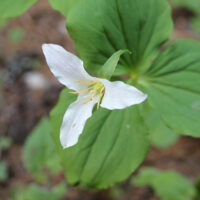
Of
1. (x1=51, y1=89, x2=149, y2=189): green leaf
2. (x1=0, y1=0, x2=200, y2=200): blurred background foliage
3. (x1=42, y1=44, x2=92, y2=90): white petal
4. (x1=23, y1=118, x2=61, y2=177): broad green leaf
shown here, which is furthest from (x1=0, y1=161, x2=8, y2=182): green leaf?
(x1=42, y1=44, x2=92, y2=90): white petal

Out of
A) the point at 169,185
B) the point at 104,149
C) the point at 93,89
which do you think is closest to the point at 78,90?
the point at 93,89

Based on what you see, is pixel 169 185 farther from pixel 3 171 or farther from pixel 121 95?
pixel 121 95

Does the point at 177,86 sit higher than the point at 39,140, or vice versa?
the point at 177,86

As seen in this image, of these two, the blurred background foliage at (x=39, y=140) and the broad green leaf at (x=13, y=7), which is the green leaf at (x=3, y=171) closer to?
the blurred background foliage at (x=39, y=140)

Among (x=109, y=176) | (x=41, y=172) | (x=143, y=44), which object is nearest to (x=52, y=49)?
(x=143, y=44)

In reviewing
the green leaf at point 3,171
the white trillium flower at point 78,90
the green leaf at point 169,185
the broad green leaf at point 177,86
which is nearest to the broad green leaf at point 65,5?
the white trillium flower at point 78,90

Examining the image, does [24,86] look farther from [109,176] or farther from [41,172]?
[109,176]

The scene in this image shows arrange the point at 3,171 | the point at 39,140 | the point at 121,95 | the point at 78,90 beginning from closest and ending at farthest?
the point at 121,95 < the point at 78,90 < the point at 39,140 < the point at 3,171
